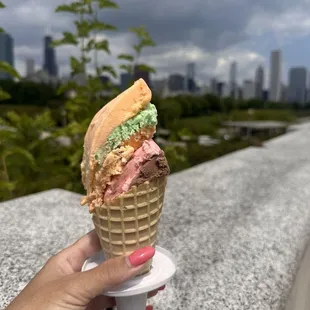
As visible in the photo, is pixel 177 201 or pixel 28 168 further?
pixel 28 168

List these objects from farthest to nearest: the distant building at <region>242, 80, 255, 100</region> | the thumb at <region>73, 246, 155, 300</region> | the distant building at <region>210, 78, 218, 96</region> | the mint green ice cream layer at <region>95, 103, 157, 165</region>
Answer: the distant building at <region>242, 80, 255, 100</region> → the distant building at <region>210, 78, 218, 96</region> → the mint green ice cream layer at <region>95, 103, 157, 165</region> → the thumb at <region>73, 246, 155, 300</region>

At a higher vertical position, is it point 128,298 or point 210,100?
point 128,298

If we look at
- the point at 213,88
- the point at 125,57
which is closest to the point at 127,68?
the point at 125,57

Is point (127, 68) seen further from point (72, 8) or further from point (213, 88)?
point (213, 88)

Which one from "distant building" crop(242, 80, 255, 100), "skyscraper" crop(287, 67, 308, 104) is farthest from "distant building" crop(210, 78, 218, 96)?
"skyscraper" crop(287, 67, 308, 104)

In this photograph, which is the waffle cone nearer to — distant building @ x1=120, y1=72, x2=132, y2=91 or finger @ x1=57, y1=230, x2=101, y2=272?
finger @ x1=57, y1=230, x2=101, y2=272

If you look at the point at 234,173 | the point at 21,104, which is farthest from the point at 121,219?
the point at 21,104

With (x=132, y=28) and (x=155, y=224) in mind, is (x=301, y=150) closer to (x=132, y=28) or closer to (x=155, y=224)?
(x=132, y=28)

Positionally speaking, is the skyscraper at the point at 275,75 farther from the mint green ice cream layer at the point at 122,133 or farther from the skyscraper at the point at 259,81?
the mint green ice cream layer at the point at 122,133
